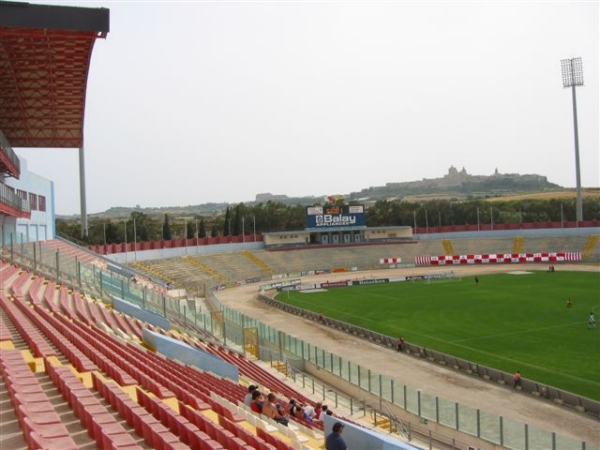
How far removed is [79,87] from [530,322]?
30.6 meters

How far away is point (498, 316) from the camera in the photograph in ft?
130

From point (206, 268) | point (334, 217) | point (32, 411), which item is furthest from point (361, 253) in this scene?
point (32, 411)

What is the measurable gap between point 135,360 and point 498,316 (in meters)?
31.5

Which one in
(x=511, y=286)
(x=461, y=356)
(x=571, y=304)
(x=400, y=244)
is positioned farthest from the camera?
(x=400, y=244)

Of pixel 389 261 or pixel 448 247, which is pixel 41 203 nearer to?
pixel 389 261

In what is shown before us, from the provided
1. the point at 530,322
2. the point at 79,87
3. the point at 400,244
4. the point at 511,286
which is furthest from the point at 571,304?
the point at 400,244

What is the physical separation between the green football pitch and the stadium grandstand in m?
2.33

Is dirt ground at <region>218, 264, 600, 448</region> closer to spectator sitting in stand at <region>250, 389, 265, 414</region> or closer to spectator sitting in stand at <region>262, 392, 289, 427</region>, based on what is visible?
spectator sitting in stand at <region>262, 392, 289, 427</region>

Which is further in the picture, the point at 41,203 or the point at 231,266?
the point at 231,266

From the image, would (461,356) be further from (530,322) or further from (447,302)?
(447,302)

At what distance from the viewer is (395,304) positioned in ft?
157

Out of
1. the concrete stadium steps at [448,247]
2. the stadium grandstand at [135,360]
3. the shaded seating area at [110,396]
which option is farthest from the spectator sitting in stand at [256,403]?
the concrete stadium steps at [448,247]

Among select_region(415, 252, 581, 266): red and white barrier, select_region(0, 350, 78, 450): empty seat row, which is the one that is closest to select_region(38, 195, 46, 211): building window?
select_region(0, 350, 78, 450): empty seat row

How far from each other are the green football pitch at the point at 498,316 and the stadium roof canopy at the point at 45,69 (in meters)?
22.5
